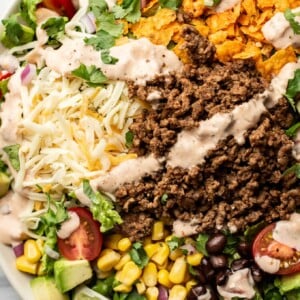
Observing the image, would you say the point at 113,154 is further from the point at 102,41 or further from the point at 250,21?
the point at 250,21

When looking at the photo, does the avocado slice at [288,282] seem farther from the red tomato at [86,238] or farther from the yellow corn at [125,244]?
the red tomato at [86,238]

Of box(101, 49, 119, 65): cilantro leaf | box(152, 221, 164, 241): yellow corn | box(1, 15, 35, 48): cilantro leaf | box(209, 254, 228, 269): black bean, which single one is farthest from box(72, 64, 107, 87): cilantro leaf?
box(209, 254, 228, 269): black bean

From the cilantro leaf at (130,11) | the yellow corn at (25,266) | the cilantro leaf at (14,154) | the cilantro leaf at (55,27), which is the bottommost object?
the yellow corn at (25,266)

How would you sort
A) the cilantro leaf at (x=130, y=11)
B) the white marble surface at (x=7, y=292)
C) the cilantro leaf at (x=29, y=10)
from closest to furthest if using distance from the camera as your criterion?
the cilantro leaf at (x=130, y=11), the cilantro leaf at (x=29, y=10), the white marble surface at (x=7, y=292)

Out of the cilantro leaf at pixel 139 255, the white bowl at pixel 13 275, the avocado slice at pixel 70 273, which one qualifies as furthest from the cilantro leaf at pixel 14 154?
the cilantro leaf at pixel 139 255

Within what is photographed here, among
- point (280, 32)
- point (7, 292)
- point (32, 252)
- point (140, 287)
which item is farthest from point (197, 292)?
point (280, 32)

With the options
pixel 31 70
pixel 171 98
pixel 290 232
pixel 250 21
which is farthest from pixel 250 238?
pixel 31 70
